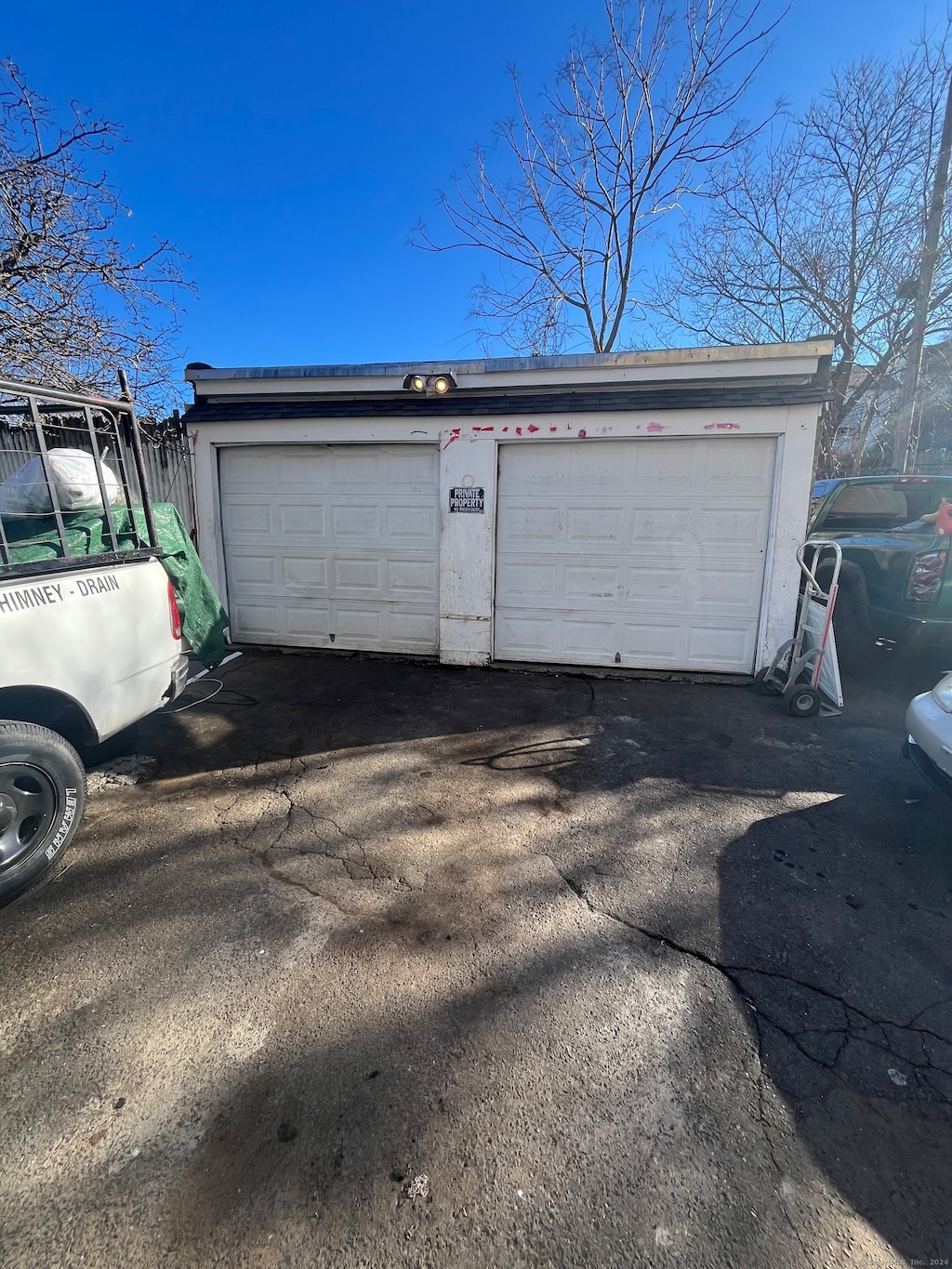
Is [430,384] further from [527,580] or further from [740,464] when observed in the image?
[740,464]

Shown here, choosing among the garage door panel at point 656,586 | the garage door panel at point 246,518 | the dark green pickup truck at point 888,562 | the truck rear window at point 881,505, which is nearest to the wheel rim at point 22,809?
the garage door panel at point 246,518

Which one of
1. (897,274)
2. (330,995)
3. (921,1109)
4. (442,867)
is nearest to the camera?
(921,1109)

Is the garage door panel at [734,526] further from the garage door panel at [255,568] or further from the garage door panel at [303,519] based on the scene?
the garage door panel at [255,568]

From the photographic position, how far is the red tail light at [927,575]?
514cm

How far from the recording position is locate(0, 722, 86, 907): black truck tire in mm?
2473

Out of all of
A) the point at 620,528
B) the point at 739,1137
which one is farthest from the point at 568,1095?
the point at 620,528

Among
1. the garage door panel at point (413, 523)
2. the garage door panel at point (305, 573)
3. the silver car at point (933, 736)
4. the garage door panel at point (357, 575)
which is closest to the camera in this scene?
the silver car at point (933, 736)

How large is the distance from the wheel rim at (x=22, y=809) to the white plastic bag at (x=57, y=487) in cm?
138

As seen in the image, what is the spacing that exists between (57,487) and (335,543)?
366cm

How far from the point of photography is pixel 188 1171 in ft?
5.03

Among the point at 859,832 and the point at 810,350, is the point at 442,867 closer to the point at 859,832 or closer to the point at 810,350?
the point at 859,832

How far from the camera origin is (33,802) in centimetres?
260

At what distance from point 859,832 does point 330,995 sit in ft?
9.84

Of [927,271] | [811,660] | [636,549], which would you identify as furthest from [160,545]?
[927,271]
